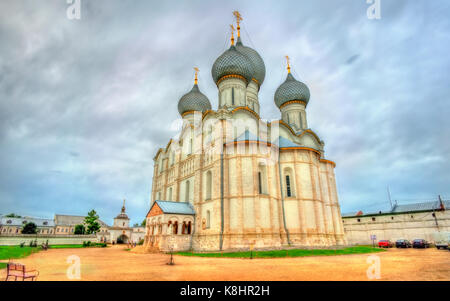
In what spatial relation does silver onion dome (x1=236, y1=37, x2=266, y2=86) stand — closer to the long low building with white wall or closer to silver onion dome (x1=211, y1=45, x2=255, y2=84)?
silver onion dome (x1=211, y1=45, x2=255, y2=84)

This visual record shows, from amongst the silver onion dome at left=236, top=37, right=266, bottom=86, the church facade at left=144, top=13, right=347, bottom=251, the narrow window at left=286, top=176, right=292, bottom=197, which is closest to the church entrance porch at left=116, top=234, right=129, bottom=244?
the church facade at left=144, top=13, right=347, bottom=251

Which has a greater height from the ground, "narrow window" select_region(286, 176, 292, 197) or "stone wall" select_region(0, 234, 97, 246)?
"narrow window" select_region(286, 176, 292, 197)

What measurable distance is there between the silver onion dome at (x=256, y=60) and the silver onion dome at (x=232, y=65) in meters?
3.68

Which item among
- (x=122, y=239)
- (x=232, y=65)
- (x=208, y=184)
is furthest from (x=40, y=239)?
(x=232, y=65)

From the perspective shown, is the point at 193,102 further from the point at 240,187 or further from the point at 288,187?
the point at 288,187

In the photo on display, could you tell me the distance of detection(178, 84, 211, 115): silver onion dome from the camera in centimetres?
3269

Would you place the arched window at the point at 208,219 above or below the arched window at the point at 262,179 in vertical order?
below

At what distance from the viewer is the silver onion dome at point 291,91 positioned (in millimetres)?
31141

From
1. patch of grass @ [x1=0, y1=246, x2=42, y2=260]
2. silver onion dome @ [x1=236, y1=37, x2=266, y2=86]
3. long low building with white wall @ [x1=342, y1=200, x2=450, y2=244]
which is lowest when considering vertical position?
patch of grass @ [x1=0, y1=246, x2=42, y2=260]

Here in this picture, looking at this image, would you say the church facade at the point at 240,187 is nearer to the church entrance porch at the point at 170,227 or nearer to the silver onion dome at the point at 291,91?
the church entrance porch at the point at 170,227

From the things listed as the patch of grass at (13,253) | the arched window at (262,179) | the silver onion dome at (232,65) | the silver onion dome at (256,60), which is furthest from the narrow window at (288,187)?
the patch of grass at (13,253)

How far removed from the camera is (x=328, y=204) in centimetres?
2611

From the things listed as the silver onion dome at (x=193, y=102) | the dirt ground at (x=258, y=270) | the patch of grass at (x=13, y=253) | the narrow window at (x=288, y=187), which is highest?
the silver onion dome at (x=193, y=102)

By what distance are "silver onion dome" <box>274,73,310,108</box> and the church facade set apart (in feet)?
14.2
